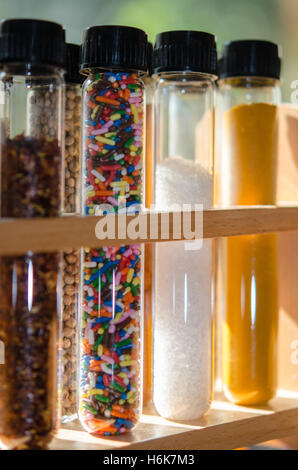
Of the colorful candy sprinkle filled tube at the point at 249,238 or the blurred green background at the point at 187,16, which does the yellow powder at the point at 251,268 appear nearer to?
the colorful candy sprinkle filled tube at the point at 249,238

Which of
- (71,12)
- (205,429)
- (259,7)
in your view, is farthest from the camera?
(259,7)

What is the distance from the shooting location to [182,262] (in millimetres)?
739

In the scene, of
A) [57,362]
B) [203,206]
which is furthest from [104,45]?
[57,362]

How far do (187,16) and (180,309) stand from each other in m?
0.98

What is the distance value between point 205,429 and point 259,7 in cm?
114

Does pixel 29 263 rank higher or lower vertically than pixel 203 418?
higher

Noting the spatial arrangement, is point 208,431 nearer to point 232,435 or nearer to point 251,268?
point 232,435

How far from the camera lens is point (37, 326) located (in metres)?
0.61

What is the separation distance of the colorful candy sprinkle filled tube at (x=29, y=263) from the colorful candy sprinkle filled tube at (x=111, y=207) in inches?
1.9

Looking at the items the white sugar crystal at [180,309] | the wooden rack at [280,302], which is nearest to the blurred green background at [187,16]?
the wooden rack at [280,302]

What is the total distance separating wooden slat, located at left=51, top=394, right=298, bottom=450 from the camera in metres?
0.67

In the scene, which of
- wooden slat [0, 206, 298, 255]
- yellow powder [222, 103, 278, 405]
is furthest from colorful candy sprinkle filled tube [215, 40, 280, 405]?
wooden slat [0, 206, 298, 255]

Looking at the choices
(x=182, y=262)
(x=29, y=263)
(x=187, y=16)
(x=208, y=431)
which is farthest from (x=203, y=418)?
(x=187, y=16)
